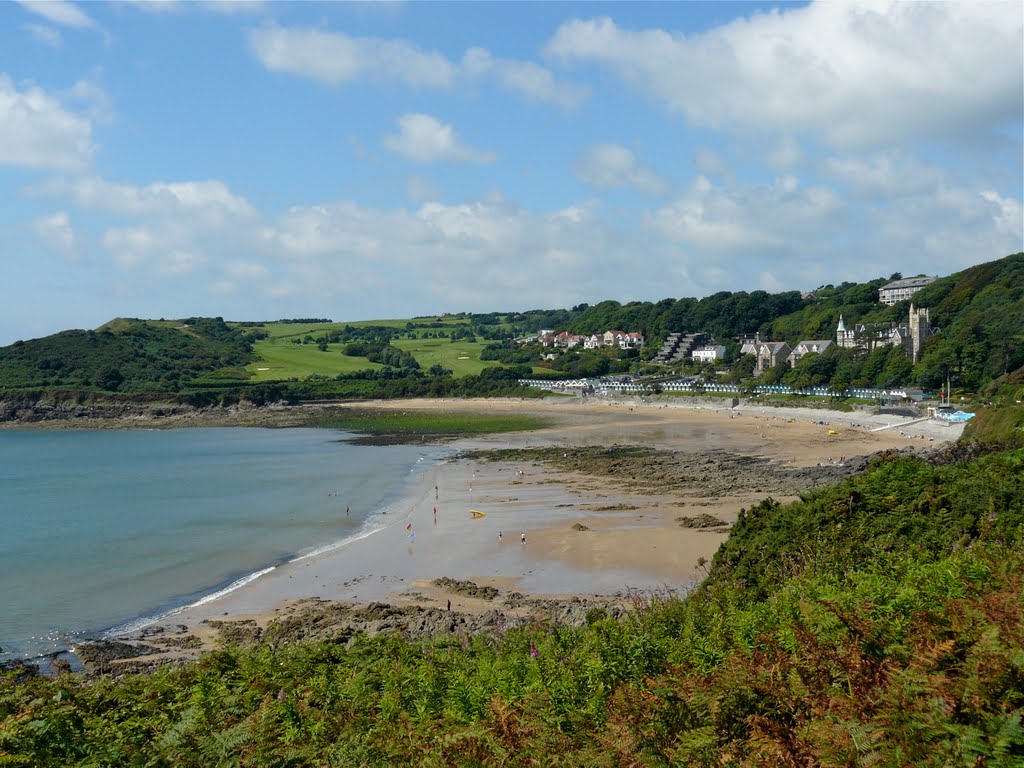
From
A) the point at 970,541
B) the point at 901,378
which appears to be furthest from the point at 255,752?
the point at 901,378

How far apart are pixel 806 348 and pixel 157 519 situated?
94056 mm

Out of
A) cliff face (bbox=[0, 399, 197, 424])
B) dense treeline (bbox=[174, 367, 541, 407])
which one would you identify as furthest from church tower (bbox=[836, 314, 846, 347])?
cliff face (bbox=[0, 399, 197, 424])

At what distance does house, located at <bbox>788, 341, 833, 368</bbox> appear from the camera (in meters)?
108

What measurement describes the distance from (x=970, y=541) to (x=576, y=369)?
117 meters

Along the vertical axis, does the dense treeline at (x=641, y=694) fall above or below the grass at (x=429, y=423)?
above

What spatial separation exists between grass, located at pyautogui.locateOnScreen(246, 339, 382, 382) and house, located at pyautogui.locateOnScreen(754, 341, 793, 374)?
64.5 meters

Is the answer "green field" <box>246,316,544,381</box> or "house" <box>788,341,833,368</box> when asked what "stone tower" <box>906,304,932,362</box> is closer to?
"house" <box>788,341,833,368</box>

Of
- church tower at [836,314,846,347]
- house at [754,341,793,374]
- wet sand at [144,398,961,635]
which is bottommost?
wet sand at [144,398,961,635]

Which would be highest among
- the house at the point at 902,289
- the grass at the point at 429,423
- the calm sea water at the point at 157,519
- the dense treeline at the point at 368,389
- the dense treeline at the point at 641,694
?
the house at the point at 902,289

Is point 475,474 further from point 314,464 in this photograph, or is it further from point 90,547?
point 90,547

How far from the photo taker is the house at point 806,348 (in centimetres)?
10759

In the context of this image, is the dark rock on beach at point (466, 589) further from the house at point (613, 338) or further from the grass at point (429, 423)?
the house at point (613, 338)

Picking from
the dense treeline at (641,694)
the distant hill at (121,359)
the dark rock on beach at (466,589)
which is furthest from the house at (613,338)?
the dense treeline at (641,694)

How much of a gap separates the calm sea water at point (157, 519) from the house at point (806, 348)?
66.7m
